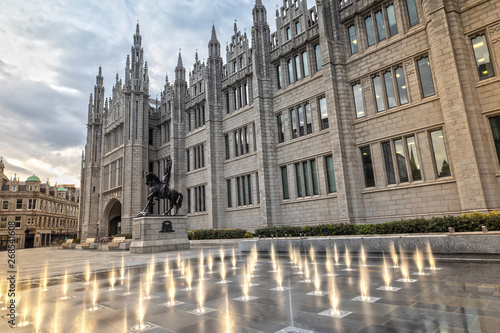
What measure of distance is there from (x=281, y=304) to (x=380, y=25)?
22.7 metres

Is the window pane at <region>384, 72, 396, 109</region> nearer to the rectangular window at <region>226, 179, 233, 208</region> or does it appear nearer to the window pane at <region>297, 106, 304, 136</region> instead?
the window pane at <region>297, 106, 304, 136</region>

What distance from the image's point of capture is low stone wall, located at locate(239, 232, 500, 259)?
9.41 meters

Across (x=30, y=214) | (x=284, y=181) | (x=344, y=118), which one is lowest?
(x=284, y=181)

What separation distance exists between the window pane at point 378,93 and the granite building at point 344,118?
0.24 ft

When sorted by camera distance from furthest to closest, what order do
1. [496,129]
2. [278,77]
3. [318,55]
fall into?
[278,77] < [318,55] < [496,129]

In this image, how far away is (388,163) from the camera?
20094mm

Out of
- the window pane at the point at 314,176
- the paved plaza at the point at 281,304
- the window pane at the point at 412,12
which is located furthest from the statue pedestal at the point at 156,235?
the window pane at the point at 412,12

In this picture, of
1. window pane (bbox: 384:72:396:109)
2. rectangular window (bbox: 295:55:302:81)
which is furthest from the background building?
window pane (bbox: 384:72:396:109)

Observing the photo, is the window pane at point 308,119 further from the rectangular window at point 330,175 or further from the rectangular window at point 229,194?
the rectangular window at point 229,194

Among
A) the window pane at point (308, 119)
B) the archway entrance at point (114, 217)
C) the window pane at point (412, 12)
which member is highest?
the window pane at point (412, 12)

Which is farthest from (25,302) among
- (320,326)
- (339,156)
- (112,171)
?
(112,171)

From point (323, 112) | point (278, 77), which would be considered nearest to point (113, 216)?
point (278, 77)

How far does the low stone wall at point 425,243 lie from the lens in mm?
9406

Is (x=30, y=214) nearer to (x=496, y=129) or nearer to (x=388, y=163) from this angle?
(x=388, y=163)
